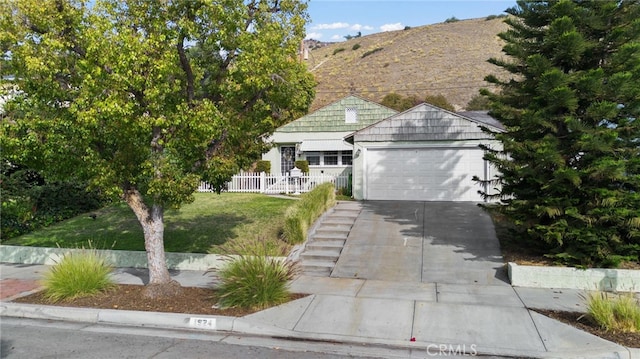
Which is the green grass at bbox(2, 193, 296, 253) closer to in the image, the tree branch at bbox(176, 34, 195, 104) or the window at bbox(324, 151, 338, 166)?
the tree branch at bbox(176, 34, 195, 104)

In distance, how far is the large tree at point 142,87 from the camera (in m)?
7.22

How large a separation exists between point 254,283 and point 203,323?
101 centimetres

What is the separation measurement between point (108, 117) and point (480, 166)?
510 inches

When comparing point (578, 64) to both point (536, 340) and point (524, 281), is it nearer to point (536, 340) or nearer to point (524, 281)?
point (524, 281)

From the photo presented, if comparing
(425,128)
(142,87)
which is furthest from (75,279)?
(425,128)

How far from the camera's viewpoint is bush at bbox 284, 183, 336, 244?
11375mm

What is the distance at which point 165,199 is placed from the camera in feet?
26.4

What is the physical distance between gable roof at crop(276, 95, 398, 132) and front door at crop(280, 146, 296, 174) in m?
1.12

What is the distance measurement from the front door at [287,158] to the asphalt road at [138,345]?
62.9ft

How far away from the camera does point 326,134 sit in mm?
25312

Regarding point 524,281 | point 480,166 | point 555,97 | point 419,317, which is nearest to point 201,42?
point 419,317

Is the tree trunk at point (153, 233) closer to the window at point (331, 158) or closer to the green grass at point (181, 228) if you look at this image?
the green grass at point (181, 228)

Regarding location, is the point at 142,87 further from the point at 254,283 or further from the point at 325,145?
the point at 325,145

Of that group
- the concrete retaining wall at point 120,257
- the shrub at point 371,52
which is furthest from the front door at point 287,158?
the shrub at point 371,52
